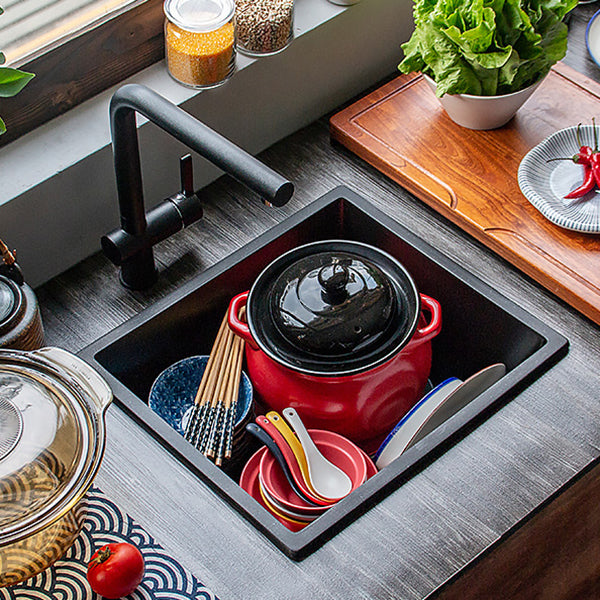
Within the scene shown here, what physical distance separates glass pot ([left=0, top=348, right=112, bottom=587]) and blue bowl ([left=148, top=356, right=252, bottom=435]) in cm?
25

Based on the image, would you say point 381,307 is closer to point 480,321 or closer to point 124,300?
point 480,321

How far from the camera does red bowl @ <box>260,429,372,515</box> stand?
1.05 m

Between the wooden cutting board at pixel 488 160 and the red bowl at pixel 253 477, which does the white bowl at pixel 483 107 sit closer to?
the wooden cutting board at pixel 488 160

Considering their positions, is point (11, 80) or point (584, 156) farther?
point (584, 156)

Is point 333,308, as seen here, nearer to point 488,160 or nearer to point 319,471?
Result: point 319,471

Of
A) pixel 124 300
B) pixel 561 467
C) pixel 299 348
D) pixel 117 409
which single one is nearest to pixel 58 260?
pixel 124 300

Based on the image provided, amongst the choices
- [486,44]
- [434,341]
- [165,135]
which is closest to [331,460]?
[434,341]

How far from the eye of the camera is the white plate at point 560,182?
3.85ft

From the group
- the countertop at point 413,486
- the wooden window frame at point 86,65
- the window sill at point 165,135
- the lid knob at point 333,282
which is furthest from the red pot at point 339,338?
the wooden window frame at point 86,65

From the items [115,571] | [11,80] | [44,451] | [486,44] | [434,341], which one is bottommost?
[434,341]

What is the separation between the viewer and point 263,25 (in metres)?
1.20

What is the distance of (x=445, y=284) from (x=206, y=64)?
17.4 inches

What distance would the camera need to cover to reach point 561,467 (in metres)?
0.98

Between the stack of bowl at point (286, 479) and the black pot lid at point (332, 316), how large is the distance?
118 millimetres
